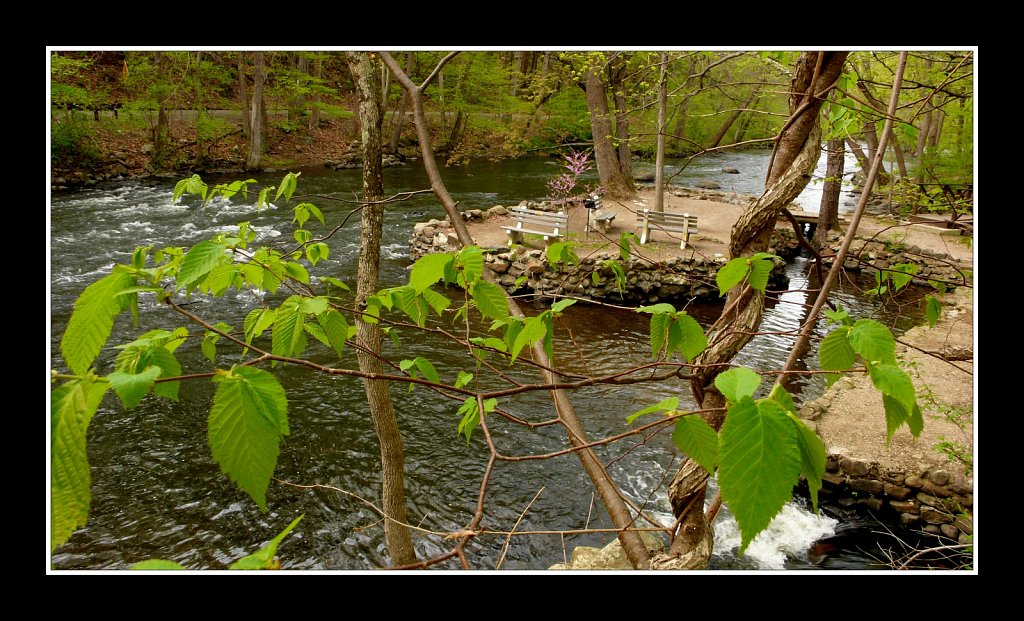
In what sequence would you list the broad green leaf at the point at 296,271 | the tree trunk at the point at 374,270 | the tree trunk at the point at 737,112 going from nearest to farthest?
1. the broad green leaf at the point at 296,271
2. the tree trunk at the point at 374,270
3. the tree trunk at the point at 737,112

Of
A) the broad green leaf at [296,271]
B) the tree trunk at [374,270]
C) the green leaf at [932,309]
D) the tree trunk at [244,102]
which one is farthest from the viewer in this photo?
the tree trunk at [244,102]

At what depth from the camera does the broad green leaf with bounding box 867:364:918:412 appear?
0.94m

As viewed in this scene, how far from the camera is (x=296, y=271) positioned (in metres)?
1.72

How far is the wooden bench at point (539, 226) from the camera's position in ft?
38.3

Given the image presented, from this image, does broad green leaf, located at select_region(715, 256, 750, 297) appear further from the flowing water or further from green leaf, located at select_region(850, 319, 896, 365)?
the flowing water

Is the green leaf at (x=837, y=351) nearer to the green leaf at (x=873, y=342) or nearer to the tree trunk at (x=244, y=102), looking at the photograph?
the green leaf at (x=873, y=342)

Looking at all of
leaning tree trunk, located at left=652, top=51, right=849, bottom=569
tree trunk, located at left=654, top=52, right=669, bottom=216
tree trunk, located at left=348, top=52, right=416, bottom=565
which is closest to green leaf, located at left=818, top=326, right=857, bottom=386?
leaning tree trunk, located at left=652, top=51, right=849, bottom=569

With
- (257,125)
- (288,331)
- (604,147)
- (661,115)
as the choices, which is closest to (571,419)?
(288,331)

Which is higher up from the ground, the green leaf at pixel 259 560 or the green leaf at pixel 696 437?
the green leaf at pixel 696 437

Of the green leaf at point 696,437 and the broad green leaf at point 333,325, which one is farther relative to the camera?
the broad green leaf at point 333,325

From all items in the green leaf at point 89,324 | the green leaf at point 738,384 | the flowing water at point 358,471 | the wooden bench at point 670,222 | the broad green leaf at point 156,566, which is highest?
the wooden bench at point 670,222

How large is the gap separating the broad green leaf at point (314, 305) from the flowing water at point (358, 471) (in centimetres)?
188

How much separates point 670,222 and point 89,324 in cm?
1163

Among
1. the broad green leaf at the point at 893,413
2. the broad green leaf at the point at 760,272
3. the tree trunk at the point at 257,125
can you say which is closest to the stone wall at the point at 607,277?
the broad green leaf at the point at 760,272
